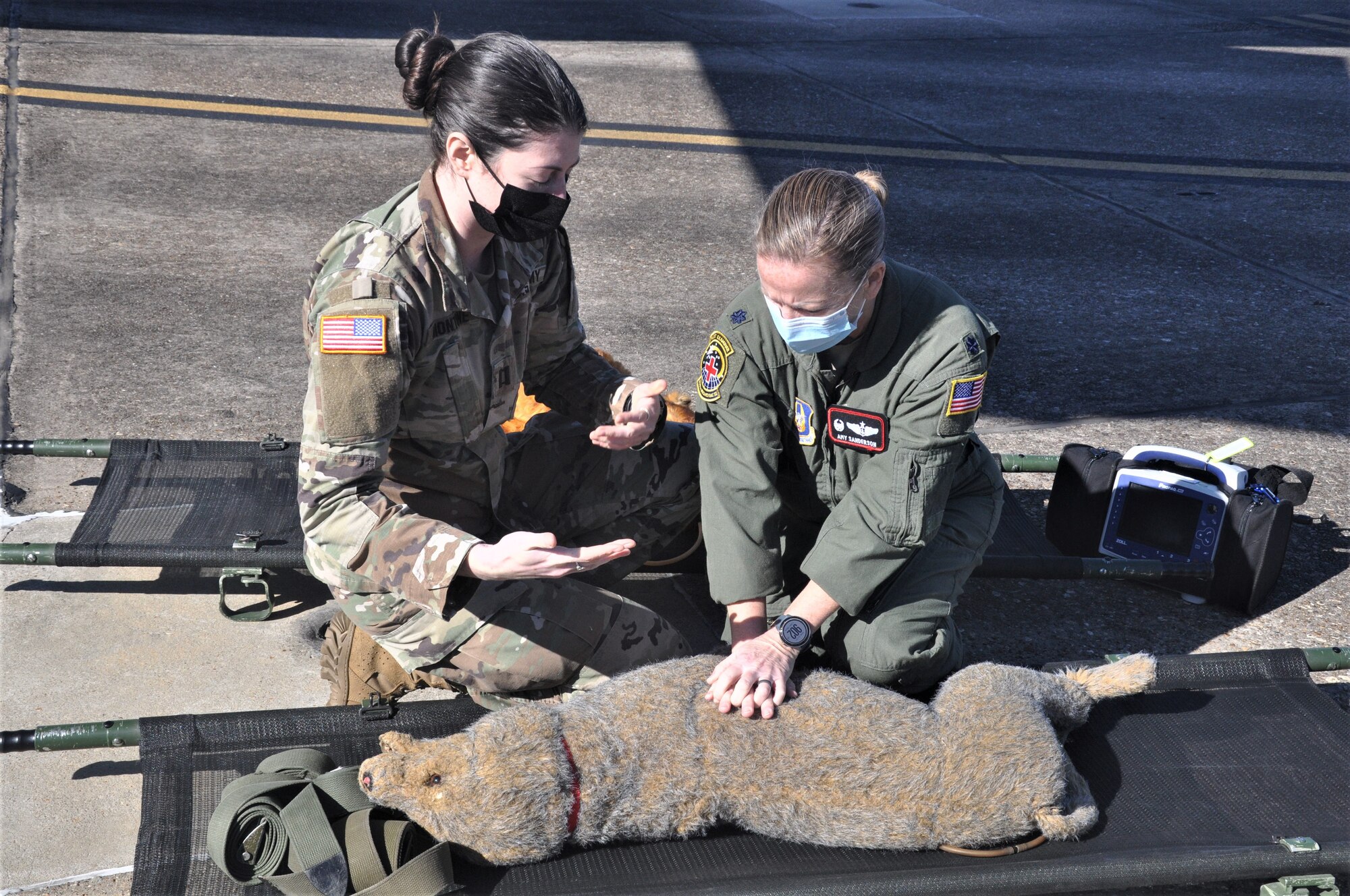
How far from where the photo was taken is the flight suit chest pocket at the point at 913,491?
2.41 metres

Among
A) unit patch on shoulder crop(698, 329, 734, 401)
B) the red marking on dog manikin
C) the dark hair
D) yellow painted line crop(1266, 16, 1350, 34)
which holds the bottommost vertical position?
the red marking on dog manikin

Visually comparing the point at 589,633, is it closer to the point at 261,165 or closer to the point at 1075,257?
the point at 1075,257

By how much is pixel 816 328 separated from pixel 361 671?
1218mm

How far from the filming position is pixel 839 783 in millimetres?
2064

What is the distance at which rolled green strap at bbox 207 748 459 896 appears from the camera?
194 cm

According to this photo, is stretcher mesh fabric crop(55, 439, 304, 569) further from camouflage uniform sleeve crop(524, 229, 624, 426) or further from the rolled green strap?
the rolled green strap

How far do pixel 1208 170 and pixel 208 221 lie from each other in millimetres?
6028

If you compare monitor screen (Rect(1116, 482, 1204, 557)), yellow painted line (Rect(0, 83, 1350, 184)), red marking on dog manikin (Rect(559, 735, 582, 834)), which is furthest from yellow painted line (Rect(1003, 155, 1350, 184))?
red marking on dog manikin (Rect(559, 735, 582, 834))

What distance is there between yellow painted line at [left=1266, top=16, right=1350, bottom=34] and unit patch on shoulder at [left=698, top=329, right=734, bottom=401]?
12.3 metres

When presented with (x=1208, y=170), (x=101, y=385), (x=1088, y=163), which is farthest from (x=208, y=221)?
(x=1208, y=170)

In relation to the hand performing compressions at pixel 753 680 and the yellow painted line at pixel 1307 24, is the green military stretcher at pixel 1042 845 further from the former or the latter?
the yellow painted line at pixel 1307 24

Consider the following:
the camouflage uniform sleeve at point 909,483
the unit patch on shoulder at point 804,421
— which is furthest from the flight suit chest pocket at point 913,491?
the unit patch on shoulder at point 804,421

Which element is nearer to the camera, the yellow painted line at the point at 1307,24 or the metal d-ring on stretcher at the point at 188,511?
the metal d-ring on stretcher at the point at 188,511

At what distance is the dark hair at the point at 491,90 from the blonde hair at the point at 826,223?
43 centimetres
